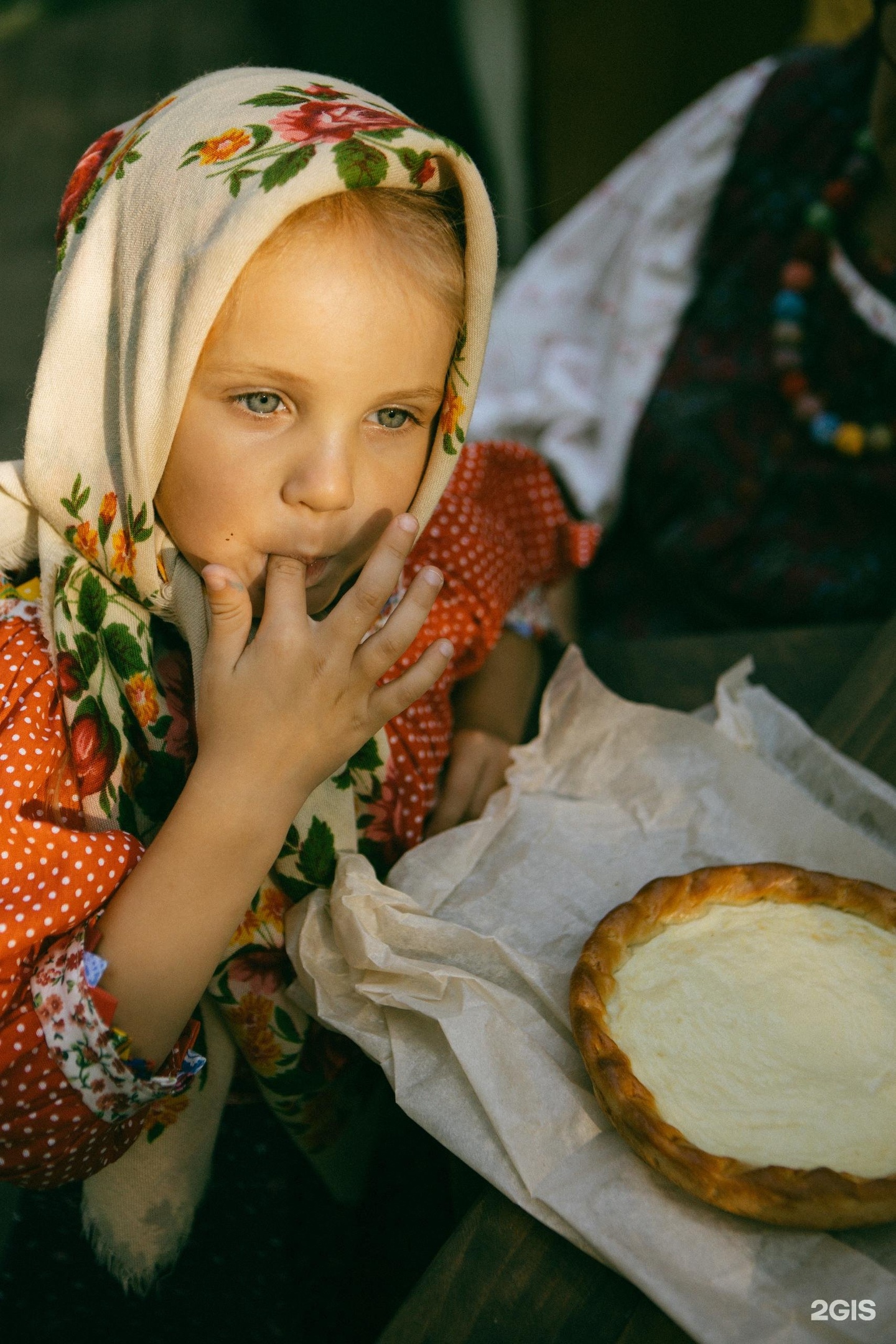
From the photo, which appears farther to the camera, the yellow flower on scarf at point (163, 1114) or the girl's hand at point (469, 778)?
the girl's hand at point (469, 778)

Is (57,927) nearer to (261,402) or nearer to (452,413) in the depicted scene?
(261,402)

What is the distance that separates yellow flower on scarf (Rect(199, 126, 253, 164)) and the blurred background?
120 centimetres

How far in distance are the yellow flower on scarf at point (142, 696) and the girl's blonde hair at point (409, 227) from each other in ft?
1.26

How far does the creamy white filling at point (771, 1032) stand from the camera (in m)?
0.71

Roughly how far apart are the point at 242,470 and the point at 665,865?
0.52 m

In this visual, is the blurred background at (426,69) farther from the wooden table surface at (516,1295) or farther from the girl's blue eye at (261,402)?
the wooden table surface at (516,1295)

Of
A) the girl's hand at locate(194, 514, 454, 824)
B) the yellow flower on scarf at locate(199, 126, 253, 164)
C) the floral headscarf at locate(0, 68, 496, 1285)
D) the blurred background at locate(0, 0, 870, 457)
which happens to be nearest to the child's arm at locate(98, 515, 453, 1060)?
the girl's hand at locate(194, 514, 454, 824)

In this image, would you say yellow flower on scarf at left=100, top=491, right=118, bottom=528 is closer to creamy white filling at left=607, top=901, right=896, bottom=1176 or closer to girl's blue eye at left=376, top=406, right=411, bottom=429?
girl's blue eye at left=376, top=406, right=411, bottom=429

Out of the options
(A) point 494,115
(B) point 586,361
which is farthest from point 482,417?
(A) point 494,115

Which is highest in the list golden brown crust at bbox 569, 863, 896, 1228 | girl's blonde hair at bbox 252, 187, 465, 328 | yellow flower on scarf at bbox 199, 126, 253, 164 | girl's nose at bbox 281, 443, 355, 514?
yellow flower on scarf at bbox 199, 126, 253, 164

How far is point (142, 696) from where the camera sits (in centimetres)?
94

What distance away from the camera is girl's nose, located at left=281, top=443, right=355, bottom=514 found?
2.77 feet

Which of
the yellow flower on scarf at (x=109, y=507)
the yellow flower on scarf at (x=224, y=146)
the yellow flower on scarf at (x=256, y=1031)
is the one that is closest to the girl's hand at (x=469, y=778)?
the yellow flower on scarf at (x=256, y=1031)

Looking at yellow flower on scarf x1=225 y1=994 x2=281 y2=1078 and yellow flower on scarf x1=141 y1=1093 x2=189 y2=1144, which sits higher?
yellow flower on scarf x1=225 y1=994 x2=281 y2=1078
